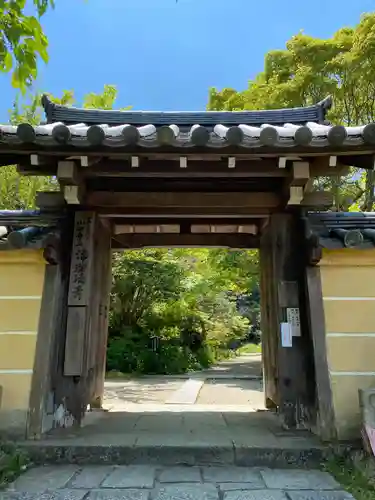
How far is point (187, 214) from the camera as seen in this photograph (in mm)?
4875

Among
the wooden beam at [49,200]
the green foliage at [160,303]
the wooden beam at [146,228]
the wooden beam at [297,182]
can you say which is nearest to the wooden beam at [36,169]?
A: the wooden beam at [49,200]

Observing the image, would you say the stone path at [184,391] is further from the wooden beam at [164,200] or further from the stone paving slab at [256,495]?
the stone paving slab at [256,495]

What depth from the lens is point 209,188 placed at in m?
4.78

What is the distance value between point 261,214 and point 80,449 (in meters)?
3.20

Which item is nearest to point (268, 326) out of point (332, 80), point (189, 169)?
point (189, 169)

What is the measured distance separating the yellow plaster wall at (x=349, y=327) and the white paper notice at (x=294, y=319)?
0.39 metres

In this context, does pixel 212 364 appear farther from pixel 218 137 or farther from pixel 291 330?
pixel 218 137

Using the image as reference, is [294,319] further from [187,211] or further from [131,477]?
[131,477]

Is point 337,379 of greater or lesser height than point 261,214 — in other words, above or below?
below

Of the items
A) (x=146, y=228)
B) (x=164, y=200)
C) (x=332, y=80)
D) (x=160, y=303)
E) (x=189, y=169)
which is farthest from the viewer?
(x=160, y=303)

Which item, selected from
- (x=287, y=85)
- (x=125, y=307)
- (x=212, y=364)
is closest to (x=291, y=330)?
(x=287, y=85)

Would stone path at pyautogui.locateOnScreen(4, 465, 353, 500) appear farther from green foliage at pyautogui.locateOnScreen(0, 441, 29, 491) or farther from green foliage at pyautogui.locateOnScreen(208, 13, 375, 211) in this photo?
green foliage at pyautogui.locateOnScreen(208, 13, 375, 211)

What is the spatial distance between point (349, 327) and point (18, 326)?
11.4ft

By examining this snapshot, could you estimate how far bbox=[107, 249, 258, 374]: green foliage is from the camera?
14.4 metres
